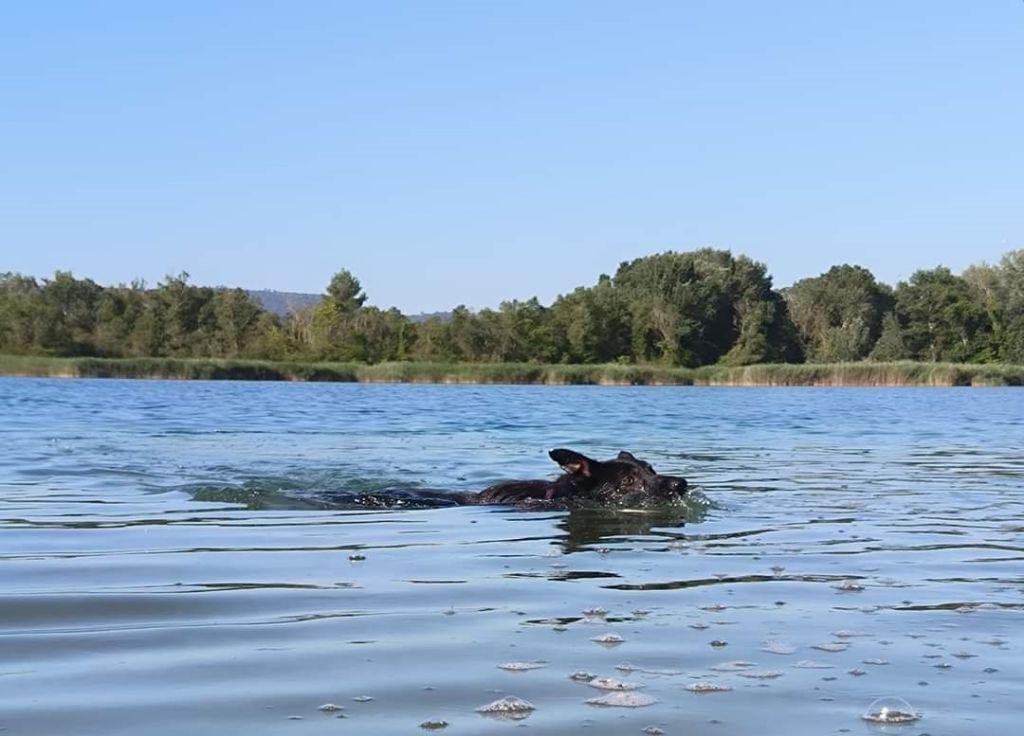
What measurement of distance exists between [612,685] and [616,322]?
3710 inches

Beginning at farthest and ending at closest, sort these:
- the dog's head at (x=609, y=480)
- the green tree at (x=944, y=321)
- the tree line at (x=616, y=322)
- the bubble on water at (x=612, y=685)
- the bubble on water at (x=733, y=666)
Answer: the green tree at (x=944, y=321)
the tree line at (x=616, y=322)
the dog's head at (x=609, y=480)
the bubble on water at (x=733, y=666)
the bubble on water at (x=612, y=685)

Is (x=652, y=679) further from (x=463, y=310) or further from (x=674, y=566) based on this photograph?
(x=463, y=310)

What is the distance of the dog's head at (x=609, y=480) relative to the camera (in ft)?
35.6

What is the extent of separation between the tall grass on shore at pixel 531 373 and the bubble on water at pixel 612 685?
55.4 meters

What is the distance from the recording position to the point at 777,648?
5.21 metres

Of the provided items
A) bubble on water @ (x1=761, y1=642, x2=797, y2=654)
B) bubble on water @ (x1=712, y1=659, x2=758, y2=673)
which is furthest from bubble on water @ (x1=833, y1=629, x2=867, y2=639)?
bubble on water @ (x1=712, y1=659, x2=758, y2=673)

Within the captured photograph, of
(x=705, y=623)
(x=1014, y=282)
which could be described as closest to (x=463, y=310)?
(x=1014, y=282)

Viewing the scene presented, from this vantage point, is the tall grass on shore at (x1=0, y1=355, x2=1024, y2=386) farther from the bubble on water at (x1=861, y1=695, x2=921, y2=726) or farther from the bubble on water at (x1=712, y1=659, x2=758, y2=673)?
the bubble on water at (x1=861, y1=695, x2=921, y2=726)

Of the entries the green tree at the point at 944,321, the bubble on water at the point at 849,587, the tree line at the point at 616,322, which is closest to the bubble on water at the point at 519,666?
the bubble on water at the point at 849,587

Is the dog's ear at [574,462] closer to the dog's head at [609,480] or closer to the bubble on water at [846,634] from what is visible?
the dog's head at [609,480]

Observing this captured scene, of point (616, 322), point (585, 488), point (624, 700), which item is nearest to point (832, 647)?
point (624, 700)

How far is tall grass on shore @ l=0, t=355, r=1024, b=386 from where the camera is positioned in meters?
58.8

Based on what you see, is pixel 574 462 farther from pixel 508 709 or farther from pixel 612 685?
pixel 508 709

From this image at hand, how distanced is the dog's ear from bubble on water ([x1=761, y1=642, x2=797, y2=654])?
18.7 feet
